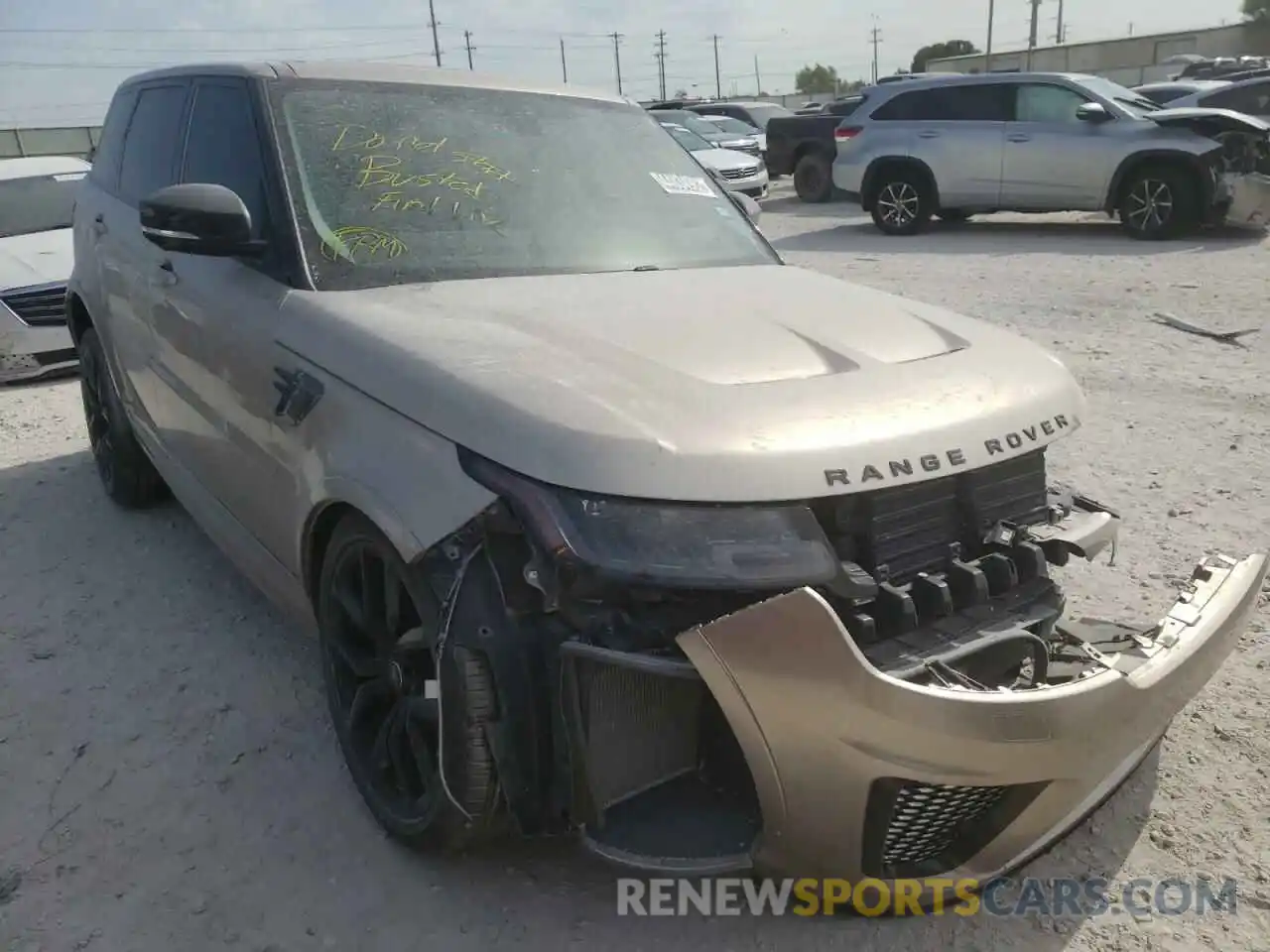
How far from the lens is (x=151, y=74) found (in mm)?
4223

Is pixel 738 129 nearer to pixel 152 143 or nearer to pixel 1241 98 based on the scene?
pixel 1241 98

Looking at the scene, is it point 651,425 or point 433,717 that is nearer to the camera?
point 651,425

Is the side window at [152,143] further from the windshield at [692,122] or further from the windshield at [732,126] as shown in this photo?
the windshield at [732,126]

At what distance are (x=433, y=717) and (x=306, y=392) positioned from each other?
0.84 metres

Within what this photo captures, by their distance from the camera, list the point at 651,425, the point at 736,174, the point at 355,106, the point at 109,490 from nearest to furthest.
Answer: the point at 651,425, the point at 355,106, the point at 109,490, the point at 736,174

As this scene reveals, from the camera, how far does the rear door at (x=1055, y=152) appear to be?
1165 cm

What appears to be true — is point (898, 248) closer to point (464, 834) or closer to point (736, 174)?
point (736, 174)

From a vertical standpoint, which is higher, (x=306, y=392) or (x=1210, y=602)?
(x=306, y=392)

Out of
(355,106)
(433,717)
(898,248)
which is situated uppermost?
(355,106)

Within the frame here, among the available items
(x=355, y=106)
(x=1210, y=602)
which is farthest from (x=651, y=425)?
(x=355, y=106)

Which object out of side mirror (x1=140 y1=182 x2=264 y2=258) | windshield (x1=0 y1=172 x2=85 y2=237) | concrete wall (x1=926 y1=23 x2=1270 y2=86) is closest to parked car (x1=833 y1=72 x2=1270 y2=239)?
windshield (x1=0 y1=172 x2=85 y2=237)

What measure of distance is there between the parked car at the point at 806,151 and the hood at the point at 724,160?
7.07 ft

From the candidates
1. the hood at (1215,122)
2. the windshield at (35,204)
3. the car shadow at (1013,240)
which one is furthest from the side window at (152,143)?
the hood at (1215,122)

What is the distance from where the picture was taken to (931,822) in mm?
2076
